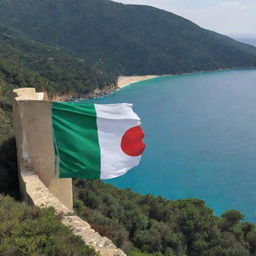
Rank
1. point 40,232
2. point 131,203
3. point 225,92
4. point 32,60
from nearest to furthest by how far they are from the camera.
→ point 40,232 → point 131,203 → point 32,60 → point 225,92

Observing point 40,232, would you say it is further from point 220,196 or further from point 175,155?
point 175,155

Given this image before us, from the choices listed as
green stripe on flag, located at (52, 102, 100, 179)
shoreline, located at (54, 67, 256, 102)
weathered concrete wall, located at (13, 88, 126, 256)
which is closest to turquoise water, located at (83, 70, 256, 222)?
shoreline, located at (54, 67, 256, 102)

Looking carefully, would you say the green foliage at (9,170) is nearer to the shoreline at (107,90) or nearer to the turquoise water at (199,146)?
the turquoise water at (199,146)

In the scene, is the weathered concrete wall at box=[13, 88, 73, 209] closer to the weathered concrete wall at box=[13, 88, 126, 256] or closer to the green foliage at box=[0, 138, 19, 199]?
the weathered concrete wall at box=[13, 88, 126, 256]

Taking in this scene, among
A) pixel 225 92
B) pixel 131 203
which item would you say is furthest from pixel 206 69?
pixel 131 203

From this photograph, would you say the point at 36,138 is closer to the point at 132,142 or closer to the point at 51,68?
the point at 132,142

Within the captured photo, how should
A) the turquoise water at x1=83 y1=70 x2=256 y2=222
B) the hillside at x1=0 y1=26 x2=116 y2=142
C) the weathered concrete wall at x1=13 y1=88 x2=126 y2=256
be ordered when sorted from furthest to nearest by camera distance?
the hillside at x1=0 y1=26 x2=116 y2=142, the turquoise water at x1=83 y1=70 x2=256 y2=222, the weathered concrete wall at x1=13 y1=88 x2=126 y2=256
